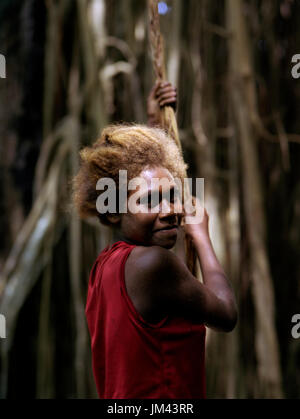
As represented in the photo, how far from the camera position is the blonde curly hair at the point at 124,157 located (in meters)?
0.63

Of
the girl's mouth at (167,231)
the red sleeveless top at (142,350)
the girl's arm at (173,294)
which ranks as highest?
the girl's mouth at (167,231)

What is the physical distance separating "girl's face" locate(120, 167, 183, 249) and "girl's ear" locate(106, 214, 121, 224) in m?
0.02

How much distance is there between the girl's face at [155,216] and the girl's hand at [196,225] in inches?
1.6

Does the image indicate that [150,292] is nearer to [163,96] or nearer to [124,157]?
[124,157]

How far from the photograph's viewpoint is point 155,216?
0.60 meters

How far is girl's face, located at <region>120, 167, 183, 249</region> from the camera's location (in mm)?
603

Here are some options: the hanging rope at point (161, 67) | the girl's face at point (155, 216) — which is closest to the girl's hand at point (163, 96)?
the hanging rope at point (161, 67)

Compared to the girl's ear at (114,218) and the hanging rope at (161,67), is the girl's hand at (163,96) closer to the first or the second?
the hanging rope at (161,67)

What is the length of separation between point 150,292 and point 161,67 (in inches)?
11.2

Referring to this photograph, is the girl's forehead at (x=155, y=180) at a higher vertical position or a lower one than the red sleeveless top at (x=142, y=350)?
higher

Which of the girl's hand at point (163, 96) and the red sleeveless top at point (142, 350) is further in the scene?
the girl's hand at point (163, 96)

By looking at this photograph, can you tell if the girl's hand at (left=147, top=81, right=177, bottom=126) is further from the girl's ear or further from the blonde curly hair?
the girl's ear

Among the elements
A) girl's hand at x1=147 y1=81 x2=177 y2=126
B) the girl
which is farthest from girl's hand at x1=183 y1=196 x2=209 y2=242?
girl's hand at x1=147 y1=81 x2=177 y2=126
